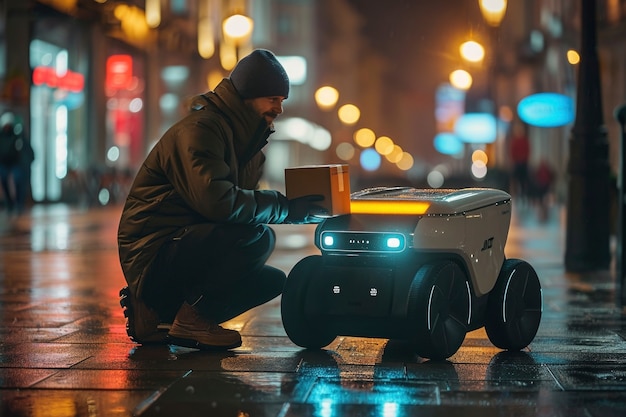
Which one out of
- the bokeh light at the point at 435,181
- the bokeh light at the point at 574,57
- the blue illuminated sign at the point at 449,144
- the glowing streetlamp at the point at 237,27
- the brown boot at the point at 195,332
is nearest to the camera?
the brown boot at the point at 195,332

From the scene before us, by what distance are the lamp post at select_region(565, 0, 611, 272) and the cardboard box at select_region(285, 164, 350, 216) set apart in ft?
20.9

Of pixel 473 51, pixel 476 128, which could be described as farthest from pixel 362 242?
pixel 476 128

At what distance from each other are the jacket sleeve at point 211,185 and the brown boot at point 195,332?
0.54 metres

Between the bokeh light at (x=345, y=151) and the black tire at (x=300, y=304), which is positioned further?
the bokeh light at (x=345, y=151)

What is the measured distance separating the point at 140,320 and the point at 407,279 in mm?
1528

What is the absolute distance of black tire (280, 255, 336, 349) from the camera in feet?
19.8

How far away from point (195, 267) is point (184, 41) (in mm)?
42682

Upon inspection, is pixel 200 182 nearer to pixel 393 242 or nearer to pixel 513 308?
pixel 393 242

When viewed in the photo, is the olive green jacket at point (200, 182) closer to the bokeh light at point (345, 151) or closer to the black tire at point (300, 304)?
the black tire at point (300, 304)

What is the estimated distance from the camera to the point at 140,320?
6289 mm

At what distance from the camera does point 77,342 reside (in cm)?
652

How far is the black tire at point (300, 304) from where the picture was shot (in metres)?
6.04

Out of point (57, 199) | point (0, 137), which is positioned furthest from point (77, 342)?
point (57, 199)

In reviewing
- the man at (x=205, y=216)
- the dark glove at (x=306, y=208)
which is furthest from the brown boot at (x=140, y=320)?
the dark glove at (x=306, y=208)
